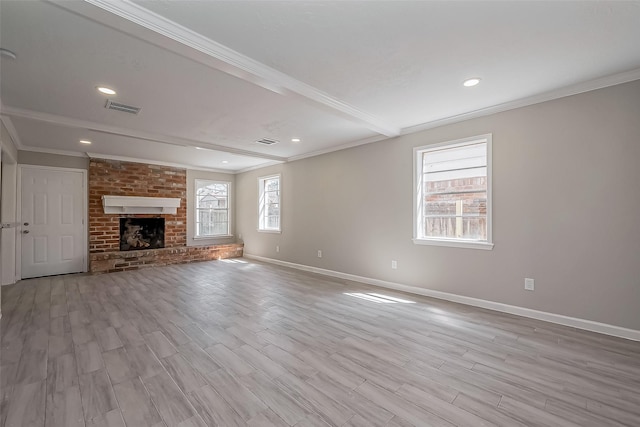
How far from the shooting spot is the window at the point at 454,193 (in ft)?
11.9

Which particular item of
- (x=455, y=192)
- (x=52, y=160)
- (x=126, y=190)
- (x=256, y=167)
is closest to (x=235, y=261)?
(x=256, y=167)

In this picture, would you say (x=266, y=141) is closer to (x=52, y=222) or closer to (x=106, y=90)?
(x=106, y=90)

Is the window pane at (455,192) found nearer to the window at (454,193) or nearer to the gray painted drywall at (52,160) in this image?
the window at (454,193)

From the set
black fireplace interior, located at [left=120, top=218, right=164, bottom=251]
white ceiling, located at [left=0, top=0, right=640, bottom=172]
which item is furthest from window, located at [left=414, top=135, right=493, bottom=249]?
black fireplace interior, located at [left=120, top=218, right=164, bottom=251]

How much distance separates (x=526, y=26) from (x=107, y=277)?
6879 millimetres

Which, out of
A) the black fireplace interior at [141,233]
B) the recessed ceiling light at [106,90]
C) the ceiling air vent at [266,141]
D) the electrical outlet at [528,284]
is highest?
the recessed ceiling light at [106,90]

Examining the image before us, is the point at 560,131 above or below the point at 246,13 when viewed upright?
below

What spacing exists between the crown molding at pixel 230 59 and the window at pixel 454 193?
1.31 meters

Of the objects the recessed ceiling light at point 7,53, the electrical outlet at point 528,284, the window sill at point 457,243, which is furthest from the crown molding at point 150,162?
the electrical outlet at point 528,284

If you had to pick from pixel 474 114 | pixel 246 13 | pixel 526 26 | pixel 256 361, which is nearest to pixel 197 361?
pixel 256 361

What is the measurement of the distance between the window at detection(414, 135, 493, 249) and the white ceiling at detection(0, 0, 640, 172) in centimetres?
46

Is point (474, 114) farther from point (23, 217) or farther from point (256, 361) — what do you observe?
point (23, 217)

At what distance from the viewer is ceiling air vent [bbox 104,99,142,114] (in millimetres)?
3242

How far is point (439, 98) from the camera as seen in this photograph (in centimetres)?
320
